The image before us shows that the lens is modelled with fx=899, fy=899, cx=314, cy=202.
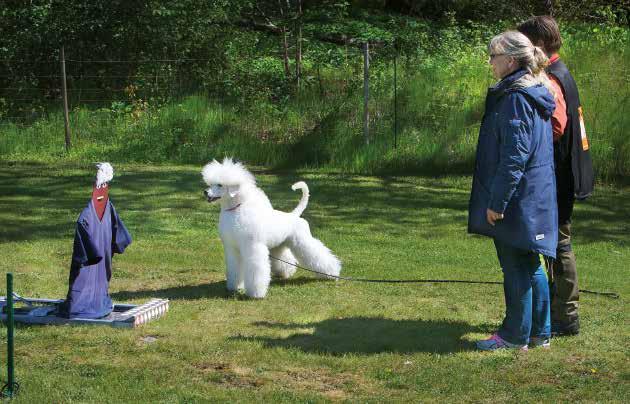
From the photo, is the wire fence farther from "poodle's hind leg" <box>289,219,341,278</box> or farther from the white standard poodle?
the white standard poodle

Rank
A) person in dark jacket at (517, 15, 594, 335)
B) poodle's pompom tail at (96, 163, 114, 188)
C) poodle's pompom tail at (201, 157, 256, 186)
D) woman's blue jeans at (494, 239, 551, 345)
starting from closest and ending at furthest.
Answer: woman's blue jeans at (494, 239, 551, 345)
person in dark jacket at (517, 15, 594, 335)
poodle's pompom tail at (96, 163, 114, 188)
poodle's pompom tail at (201, 157, 256, 186)

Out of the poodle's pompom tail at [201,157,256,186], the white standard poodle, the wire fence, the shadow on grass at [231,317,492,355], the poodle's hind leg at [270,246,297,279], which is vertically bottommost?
the shadow on grass at [231,317,492,355]

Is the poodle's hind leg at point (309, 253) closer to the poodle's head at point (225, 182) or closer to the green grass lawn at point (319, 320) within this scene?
the green grass lawn at point (319, 320)

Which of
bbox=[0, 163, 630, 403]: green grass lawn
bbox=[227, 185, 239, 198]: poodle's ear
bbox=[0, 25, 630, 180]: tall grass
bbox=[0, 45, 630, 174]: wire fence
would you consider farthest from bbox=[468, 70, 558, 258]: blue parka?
bbox=[0, 45, 630, 174]: wire fence

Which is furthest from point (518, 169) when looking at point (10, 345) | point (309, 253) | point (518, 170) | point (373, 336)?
point (10, 345)

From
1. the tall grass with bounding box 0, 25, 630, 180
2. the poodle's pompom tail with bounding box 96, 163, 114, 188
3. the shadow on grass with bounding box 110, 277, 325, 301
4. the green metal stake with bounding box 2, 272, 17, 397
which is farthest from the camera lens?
the tall grass with bounding box 0, 25, 630, 180

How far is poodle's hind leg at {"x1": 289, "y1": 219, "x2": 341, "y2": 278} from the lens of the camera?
8312mm

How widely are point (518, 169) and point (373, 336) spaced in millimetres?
1752

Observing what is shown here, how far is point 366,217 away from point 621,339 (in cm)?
561

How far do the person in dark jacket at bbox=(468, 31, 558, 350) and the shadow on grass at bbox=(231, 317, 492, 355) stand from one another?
732 mm

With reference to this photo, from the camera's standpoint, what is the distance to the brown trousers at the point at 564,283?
6.28m

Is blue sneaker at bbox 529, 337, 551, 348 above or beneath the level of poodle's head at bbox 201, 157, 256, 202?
beneath

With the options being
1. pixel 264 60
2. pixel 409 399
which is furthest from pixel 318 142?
pixel 409 399

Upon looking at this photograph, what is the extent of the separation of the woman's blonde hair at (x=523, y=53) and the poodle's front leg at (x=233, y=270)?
3101 mm
